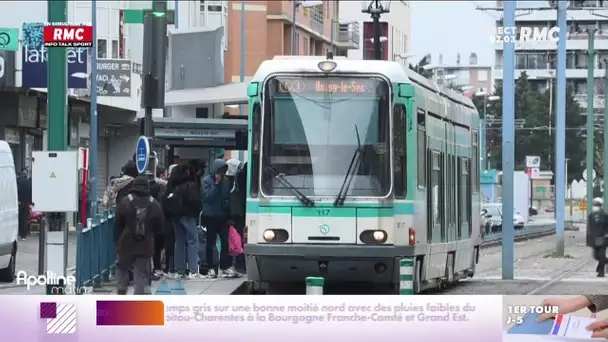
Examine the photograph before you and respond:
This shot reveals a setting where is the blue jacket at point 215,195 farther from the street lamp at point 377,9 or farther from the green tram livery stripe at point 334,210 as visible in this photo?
the street lamp at point 377,9

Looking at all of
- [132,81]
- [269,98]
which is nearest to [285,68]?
[269,98]

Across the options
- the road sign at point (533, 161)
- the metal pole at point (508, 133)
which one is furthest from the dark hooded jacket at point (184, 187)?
the road sign at point (533, 161)

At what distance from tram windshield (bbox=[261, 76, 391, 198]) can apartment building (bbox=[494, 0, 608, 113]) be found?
1.14 m

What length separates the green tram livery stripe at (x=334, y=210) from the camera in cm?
1339

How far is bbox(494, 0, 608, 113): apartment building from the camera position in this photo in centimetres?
1240

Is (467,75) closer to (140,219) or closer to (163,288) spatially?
(163,288)

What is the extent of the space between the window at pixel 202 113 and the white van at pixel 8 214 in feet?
4.82

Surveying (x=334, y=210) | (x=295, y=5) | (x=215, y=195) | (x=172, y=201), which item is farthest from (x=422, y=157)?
(x=215, y=195)

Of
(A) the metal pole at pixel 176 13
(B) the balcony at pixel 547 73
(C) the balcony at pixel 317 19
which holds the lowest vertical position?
(B) the balcony at pixel 547 73

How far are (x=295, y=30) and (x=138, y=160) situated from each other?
2.75 metres

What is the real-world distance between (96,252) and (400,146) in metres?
2.83

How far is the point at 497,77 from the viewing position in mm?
12703

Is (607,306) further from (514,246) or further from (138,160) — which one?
(138,160)
